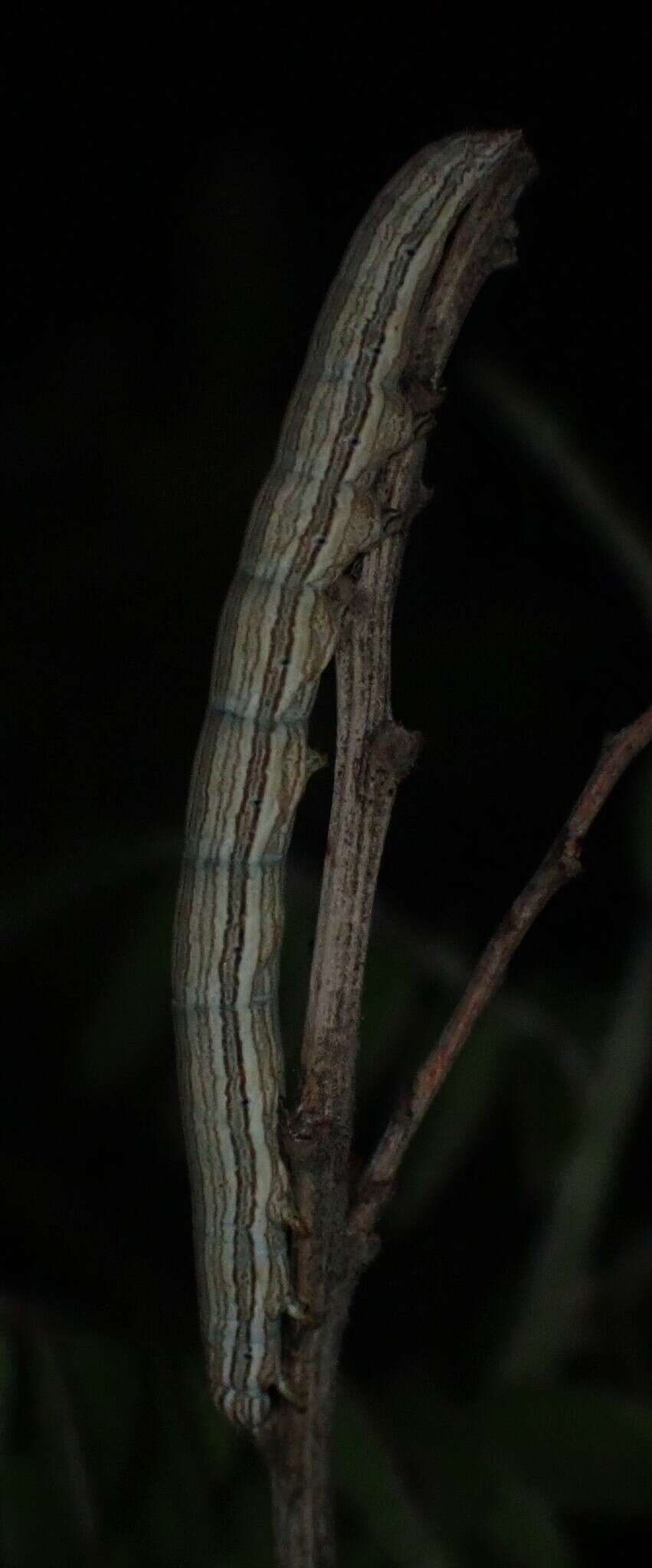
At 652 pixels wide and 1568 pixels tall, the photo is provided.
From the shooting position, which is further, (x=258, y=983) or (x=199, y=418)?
(x=199, y=418)

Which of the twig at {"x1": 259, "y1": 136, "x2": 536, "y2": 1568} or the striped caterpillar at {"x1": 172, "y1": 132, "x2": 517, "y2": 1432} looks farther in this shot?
the striped caterpillar at {"x1": 172, "y1": 132, "x2": 517, "y2": 1432}

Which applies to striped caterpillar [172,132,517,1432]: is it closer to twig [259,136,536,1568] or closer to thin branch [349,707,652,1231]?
twig [259,136,536,1568]

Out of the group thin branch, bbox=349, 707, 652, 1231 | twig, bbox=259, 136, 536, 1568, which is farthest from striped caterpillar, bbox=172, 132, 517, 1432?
thin branch, bbox=349, 707, 652, 1231

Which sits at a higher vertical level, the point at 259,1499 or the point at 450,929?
the point at 450,929

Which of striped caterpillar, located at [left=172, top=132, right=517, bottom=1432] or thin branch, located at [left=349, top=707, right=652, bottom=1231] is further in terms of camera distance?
striped caterpillar, located at [left=172, top=132, right=517, bottom=1432]

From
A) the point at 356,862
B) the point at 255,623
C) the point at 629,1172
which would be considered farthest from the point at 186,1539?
the point at 629,1172

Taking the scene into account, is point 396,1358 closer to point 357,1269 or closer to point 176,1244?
point 176,1244

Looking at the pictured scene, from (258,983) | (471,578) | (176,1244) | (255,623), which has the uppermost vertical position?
(471,578)
